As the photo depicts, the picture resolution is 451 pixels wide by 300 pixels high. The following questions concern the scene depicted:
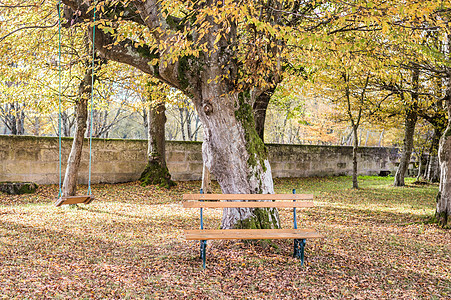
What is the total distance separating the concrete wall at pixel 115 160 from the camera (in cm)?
1166

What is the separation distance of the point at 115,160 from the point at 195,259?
8983 millimetres

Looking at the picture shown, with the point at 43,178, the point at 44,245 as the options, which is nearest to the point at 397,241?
the point at 44,245

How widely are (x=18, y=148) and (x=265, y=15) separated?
890 centimetres

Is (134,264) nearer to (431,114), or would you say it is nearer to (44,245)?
(44,245)

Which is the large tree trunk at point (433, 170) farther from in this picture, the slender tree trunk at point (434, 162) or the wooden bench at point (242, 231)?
the wooden bench at point (242, 231)

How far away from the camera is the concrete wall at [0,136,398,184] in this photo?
1166 centimetres

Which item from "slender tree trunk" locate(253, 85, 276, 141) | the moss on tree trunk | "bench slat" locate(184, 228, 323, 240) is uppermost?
"slender tree trunk" locate(253, 85, 276, 141)

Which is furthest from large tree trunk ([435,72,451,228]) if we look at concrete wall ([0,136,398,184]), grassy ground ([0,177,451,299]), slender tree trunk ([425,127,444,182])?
slender tree trunk ([425,127,444,182])

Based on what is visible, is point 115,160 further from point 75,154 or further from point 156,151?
point 75,154

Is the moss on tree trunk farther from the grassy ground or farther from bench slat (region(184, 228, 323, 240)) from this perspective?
bench slat (region(184, 228, 323, 240))

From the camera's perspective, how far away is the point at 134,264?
4879 millimetres

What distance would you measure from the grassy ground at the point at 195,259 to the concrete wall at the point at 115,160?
2.91 meters

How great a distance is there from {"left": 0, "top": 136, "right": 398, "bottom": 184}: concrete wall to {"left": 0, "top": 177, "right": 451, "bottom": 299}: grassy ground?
291 cm

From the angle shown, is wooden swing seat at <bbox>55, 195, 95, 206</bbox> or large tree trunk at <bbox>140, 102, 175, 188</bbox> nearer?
wooden swing seat at <bbox>55, 195, 95, 206</bbox>
